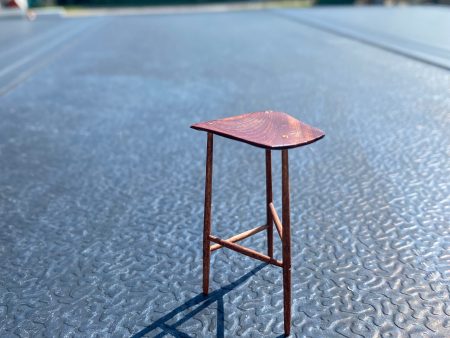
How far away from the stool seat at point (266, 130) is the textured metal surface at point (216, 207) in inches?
19.9

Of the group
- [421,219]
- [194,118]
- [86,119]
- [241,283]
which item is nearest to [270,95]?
[194,118]

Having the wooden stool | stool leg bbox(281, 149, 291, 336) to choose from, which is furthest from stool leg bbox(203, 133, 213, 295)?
stool leg bbox(281, 149, 291, 336)

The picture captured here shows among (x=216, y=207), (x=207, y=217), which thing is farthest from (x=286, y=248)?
(x=216, y=207)

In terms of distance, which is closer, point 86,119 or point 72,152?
point 72,152

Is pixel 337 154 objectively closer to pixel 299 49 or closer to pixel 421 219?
pixel 421 219

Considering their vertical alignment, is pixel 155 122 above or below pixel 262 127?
below

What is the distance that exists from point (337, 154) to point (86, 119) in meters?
1.72

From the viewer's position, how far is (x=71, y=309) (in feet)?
5.39

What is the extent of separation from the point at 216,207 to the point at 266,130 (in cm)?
91

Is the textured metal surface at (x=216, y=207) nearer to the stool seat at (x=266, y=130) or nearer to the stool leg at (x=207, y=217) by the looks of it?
the stool leg at (x=207, y=217)

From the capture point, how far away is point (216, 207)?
2.34 m

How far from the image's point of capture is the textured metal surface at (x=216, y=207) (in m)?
1.61

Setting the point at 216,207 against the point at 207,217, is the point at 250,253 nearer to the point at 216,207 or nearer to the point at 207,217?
the point at 207,217

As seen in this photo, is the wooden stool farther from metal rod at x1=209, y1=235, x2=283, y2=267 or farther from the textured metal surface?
the textured metal surface
